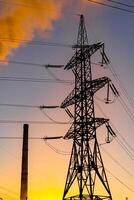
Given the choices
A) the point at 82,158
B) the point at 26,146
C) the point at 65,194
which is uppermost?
the point at 26,146

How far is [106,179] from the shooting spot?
117 feet

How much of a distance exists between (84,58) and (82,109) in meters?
5.73

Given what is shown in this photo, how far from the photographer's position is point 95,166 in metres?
35.7

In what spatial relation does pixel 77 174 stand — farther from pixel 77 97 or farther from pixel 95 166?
pixel 77 97

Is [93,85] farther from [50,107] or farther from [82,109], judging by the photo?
[50,107]

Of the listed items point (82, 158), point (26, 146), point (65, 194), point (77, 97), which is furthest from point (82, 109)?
point (26, 146)

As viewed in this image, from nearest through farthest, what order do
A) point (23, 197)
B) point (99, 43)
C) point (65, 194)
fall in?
point (65, 194) < point (99, 43) < point (23, 197)

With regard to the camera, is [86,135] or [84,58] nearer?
[86,135]

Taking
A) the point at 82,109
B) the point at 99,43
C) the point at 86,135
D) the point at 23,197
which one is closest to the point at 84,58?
the point at 99,43

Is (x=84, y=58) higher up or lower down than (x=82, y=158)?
higher up

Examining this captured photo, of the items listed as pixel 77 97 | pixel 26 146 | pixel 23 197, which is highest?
pixel 26 146

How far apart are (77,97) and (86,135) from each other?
4.06m

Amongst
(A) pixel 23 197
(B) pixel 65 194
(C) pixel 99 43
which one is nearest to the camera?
(B) pixel 65 194

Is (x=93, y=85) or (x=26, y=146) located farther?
(x=26, y=146)
